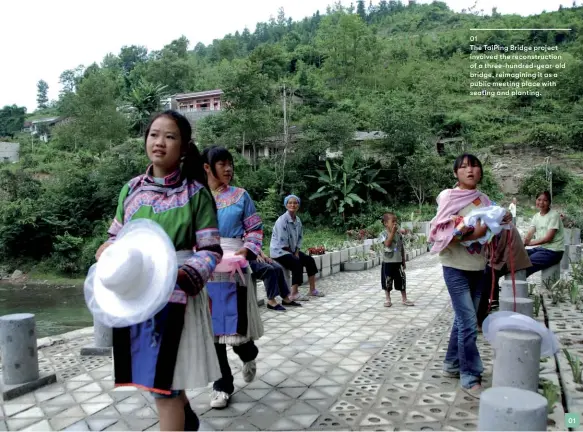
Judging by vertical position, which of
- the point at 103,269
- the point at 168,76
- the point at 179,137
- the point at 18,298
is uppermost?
the point at 168,76

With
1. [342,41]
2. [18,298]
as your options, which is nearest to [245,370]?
[18,298]

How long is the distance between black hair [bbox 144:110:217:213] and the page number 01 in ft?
8.28

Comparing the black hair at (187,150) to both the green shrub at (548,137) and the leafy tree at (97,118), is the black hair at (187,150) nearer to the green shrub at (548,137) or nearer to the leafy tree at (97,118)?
the green shrub at (548,137)

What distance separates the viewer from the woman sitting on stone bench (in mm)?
6133

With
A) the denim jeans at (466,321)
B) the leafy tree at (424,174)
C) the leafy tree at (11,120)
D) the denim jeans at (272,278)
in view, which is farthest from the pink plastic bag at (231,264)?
the leafy tree at (11,120)

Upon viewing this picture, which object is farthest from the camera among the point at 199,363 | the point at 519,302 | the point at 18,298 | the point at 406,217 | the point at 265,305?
the point at 406,217

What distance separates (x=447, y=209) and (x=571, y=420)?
1.56 metres

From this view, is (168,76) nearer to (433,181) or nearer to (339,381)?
(433,181)

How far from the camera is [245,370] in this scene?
3.58m

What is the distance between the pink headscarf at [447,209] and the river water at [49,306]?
1042 cm

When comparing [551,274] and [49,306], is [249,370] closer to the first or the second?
[551,274]

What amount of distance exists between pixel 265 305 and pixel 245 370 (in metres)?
3.12

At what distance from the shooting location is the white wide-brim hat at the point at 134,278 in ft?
6.14

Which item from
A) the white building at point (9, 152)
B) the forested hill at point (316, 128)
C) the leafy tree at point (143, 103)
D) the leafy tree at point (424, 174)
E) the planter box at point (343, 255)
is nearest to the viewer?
the planter box at point (343, 255)
